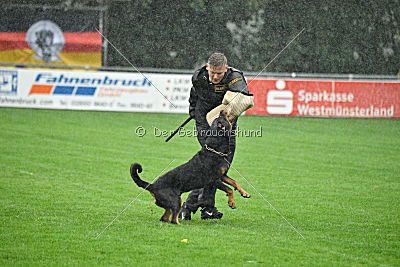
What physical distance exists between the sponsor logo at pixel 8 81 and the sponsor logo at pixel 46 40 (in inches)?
152

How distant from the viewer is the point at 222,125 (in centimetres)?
788

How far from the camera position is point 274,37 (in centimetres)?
3011

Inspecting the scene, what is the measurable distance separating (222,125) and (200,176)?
0.69 m

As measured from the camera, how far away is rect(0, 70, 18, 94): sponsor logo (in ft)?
75.4

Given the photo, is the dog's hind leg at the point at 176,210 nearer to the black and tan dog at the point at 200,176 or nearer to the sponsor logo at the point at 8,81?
the black and tan dog at the point at 200,176

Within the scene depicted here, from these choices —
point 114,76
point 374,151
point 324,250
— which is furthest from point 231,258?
point 114,76

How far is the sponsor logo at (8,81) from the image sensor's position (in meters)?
23.0

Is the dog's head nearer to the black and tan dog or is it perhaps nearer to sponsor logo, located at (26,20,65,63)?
the black and tan dog

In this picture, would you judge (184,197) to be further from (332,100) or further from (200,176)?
(332,100)

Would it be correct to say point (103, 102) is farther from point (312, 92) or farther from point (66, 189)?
point (66, 189)

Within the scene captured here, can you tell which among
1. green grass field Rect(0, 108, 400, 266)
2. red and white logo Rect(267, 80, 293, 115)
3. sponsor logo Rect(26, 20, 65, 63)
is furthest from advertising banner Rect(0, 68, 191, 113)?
sponsor logo Rect(26, 20, 65, 63)

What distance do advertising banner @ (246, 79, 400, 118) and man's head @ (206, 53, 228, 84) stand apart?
1593 cm

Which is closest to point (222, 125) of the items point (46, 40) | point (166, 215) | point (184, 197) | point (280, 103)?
point (166, 215)

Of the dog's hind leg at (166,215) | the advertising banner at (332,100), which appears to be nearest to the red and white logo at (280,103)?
the advertising banner at (332,100)
